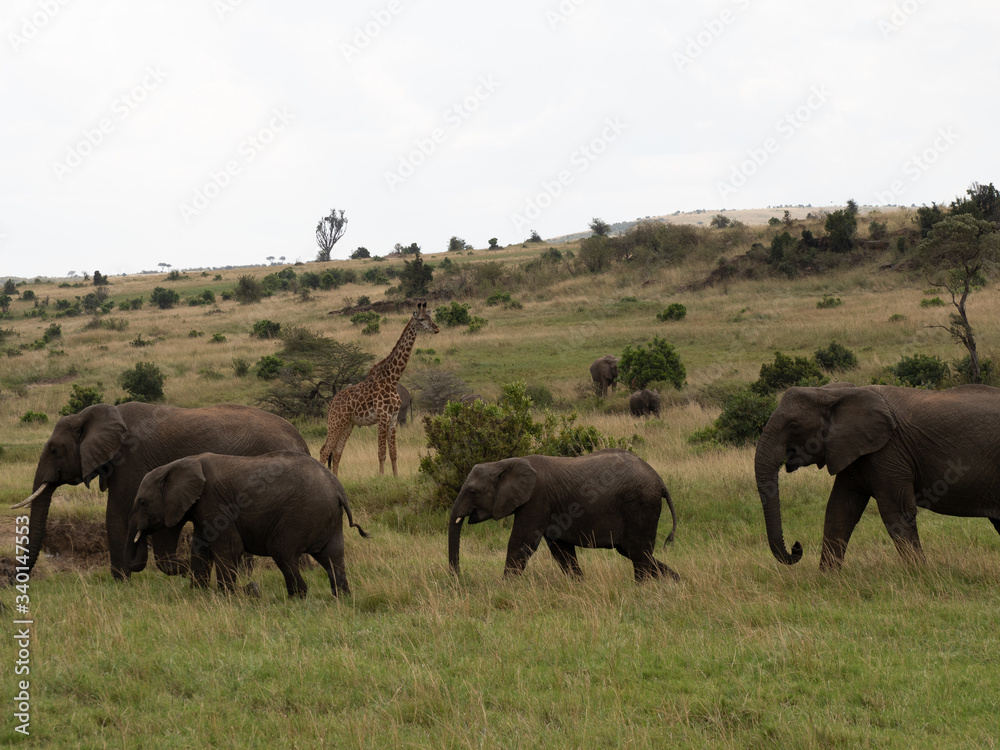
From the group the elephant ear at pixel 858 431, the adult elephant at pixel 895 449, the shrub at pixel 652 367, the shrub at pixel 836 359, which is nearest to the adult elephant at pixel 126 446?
the adult elephant at pixel 895 449

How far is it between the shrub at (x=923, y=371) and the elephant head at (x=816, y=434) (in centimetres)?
1323

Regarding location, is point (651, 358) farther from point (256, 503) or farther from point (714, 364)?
point (256, 503)

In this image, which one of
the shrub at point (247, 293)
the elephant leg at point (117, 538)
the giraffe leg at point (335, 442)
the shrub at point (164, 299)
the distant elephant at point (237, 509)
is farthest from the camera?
the shrub at point (164, 299)

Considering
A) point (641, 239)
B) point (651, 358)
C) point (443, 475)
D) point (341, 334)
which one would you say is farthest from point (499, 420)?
point (641, 239)

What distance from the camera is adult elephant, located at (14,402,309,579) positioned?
31.8 feet

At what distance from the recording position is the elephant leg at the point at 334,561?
29.9 feet

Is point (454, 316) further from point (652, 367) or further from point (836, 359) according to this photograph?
point (836, 359)

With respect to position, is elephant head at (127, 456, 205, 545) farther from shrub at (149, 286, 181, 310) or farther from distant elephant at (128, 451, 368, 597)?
shrub at (149, 286, 181, 310)

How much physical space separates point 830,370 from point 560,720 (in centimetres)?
2178

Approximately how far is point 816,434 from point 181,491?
6.41 metres

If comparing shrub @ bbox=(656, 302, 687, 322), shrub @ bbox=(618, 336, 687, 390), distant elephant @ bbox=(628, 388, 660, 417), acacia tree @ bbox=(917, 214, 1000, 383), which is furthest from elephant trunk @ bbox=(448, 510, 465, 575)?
shrub @ bbox=(656, 302, 687, 322)

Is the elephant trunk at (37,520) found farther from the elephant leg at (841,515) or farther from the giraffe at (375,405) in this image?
the elephant leg at (841,515)

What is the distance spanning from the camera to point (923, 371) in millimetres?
21547

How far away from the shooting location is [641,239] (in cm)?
5784
